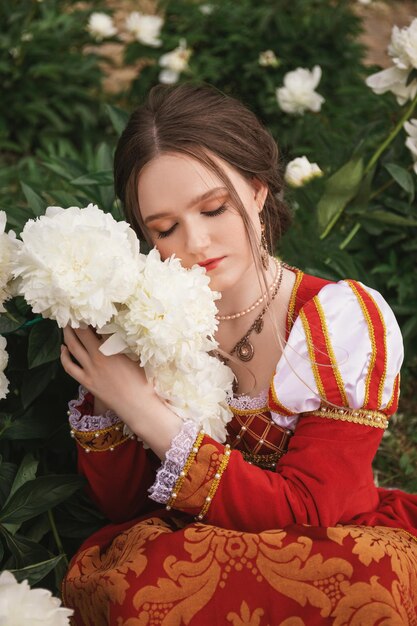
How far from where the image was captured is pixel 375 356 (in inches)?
63.6

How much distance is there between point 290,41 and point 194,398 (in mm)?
2961

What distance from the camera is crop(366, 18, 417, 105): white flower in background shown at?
2.21 meters

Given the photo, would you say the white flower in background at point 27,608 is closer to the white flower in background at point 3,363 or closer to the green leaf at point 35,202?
the white flower in background at point 3,363

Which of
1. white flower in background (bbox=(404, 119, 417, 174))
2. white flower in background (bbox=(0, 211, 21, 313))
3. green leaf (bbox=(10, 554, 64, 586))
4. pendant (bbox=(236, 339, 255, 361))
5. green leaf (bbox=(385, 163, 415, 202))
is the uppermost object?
white flower in background (bbox=(0, 211, 21, 313))

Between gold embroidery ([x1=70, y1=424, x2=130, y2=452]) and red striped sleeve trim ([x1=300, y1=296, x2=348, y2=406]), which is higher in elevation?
red striped sleeve trim ([x1=300, y1=296, x2=348, y2=406])

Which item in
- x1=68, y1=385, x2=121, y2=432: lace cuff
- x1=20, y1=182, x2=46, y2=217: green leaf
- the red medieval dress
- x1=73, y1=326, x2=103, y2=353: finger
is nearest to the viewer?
the red medieval dress

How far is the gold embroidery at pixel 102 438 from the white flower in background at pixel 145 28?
3.01m

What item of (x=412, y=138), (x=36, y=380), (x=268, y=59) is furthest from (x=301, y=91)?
(x=36, y=380)

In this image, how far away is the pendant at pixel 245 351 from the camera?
5.80 feet

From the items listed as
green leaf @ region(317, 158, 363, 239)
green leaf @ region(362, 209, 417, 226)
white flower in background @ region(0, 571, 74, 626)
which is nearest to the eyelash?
white flower in background @ region(0, 571, 74, 626)

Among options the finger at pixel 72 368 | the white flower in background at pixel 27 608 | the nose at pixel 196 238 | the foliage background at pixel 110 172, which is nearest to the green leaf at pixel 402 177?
the foliage background at pixel 110 172

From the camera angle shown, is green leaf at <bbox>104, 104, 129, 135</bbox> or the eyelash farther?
green leaf at <bbox>104, 104, 129, 135</bbox>

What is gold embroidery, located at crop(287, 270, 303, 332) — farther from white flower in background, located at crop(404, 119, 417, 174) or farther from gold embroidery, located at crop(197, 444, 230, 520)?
white flower in background, located at crop(404, 119, 417, 174)

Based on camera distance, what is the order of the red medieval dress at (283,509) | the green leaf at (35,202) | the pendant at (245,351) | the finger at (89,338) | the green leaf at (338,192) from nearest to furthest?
the red medieval dress at (283,509) → the finger at (89,338) → the pendant at (245,351) → the green leaf at (35,202) → the green leaf at (338,192)
